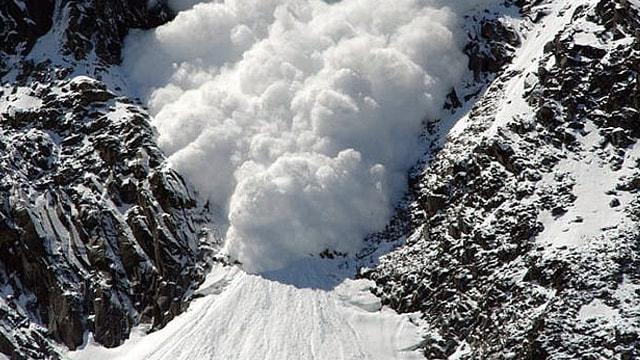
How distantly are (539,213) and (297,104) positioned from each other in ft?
112

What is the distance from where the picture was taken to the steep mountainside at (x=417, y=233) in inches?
5207

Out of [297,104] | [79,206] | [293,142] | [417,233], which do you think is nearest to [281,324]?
[417,233]

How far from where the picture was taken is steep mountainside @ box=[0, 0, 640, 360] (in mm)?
132250

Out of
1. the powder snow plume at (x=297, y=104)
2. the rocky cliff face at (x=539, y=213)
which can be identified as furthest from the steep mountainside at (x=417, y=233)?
the powder snow plume at (x=297, y=104)

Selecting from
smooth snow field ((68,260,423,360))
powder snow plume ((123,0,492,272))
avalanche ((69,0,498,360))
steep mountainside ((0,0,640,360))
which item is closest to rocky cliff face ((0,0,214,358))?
steep mountainside ((0,0,640,360))

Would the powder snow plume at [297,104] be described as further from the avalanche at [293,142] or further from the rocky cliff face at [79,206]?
the rocky cliff face at [79,206]

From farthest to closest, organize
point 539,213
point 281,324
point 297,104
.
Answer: point 297,104 → point 281,324 → point 539,213

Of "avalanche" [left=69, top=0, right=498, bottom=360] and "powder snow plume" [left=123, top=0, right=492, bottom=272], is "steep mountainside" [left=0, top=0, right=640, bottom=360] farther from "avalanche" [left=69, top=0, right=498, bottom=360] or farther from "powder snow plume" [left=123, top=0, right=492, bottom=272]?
"powder snow plume" [left=123, top=0, right=492, bottom=272]

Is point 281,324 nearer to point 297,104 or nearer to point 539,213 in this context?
point 297,104

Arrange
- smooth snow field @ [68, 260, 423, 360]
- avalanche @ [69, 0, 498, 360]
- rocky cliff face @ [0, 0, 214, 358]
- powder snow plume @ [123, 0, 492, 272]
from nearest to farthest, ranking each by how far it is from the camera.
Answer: smooth snow field @ [68, 260, 423, 360] → avalanche @ [69, 0, 498, 360] → rocky cliff face @ [0, 0, 214, 358] → powder snow plume @ [123, 0, 492, 272]

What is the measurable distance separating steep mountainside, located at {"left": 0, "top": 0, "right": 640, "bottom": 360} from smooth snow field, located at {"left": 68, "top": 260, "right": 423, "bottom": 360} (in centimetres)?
20

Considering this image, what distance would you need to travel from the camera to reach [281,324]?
142750 mm

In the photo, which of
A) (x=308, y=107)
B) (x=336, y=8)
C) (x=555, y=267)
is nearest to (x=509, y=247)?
(x=555, y=267)

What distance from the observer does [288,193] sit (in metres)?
151
